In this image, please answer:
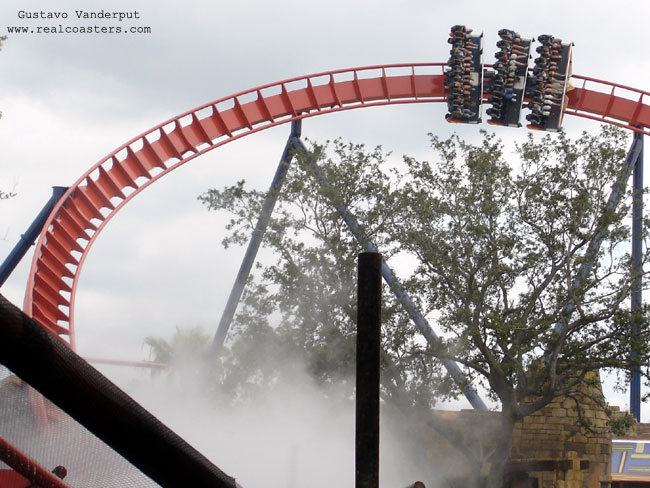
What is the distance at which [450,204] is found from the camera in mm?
13719

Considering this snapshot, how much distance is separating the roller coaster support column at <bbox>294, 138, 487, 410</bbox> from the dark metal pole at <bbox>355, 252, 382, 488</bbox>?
37.7 feet

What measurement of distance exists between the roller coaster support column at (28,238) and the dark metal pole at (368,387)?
12.9 m

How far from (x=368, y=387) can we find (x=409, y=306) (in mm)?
11961

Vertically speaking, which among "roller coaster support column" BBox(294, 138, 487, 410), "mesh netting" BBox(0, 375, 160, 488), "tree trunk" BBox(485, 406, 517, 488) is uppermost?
"roller coaster support column" BBox(294, 138, 487, 410)

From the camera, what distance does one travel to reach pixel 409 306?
43.3 ft

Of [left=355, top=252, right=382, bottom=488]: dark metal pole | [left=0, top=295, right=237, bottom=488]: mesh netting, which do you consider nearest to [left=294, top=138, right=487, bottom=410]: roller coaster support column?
[left=355, top=252, right=382, bottom=488]: dark metal pole

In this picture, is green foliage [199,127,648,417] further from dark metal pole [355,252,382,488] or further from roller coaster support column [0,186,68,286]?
dark metal pole [355,252,382,488]

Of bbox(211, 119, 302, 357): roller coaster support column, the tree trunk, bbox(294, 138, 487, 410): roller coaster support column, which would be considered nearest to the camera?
the tree trunk

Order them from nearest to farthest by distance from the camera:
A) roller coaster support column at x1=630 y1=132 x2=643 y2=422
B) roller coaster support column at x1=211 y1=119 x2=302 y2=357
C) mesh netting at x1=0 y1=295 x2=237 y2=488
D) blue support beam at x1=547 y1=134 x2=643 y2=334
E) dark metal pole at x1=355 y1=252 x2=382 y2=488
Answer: mesh netting at x1=0 y1=295 x2=237 y2=488, dark metal pole at x1=355 y1=252 x2=382 y2=488, blue support beam at x1=547 y1=134 x2=643 y2=334, roller coaster support column at x1=630 y1=132 x2=643 y2=422, roller coaster support column at x1=211 y1=119 x2=302 y2=357

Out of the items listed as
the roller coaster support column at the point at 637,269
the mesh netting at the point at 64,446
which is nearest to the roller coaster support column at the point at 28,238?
the roller coaster support column at the point at 637,269

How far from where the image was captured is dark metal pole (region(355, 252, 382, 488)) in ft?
4.35

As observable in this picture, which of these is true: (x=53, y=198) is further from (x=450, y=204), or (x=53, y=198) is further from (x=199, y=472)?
(x=199, y=472)

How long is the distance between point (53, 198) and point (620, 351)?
30.8 ft

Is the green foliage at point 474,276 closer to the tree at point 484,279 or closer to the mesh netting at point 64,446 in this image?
the tree at point 484,279
